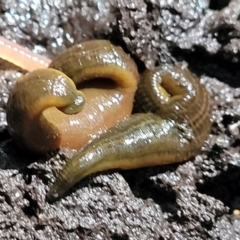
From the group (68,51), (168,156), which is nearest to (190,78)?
(168,156)

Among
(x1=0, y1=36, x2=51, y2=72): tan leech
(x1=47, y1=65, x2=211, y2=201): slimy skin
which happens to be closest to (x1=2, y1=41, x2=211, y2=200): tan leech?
(x1=47, y1=65, x2=211, y2=201): slimy skin

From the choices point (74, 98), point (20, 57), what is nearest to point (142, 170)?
point (74, 98)

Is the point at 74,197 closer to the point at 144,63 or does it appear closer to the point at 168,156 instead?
the point at 168,156

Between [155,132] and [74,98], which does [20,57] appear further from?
[155,132]

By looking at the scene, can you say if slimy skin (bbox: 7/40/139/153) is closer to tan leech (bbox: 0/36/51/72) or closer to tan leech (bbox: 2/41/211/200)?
tan leech (bbox: 2/41/211/200)

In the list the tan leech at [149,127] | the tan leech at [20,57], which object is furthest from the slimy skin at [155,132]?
the tan leech at [20,57]
